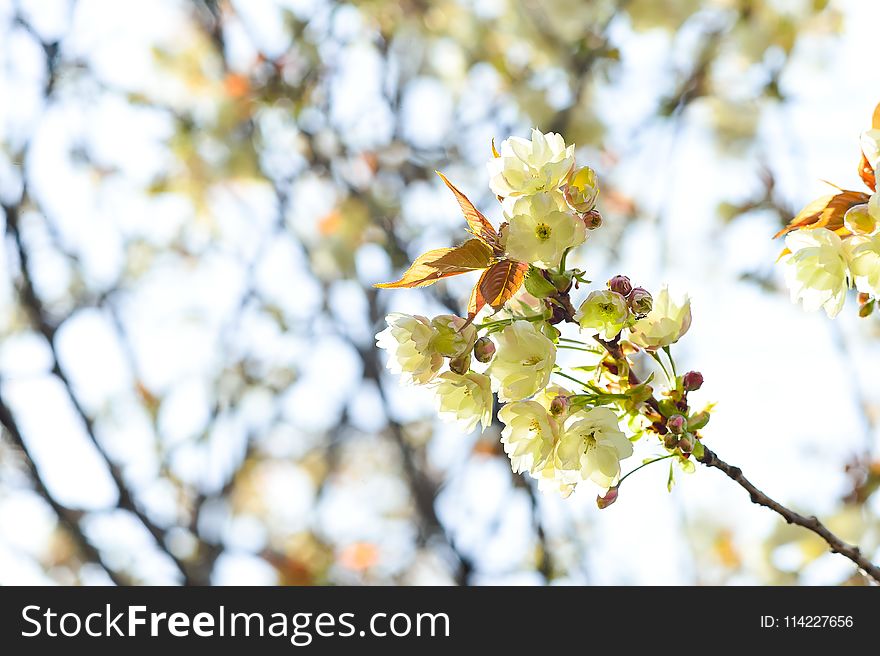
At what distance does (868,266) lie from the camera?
0.60 meters

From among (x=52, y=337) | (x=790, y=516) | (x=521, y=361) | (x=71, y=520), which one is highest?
(x=52, y=337)

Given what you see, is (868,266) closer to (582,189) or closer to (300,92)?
(582,189)

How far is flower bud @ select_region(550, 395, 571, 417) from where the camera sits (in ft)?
1.98

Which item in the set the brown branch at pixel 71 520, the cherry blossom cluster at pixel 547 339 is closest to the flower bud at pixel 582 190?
the cherry blossom cluster at pixel 547 339

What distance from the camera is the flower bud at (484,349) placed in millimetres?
598

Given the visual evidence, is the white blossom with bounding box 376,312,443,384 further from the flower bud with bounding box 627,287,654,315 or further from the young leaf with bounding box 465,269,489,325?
the flower bud with bounding box 627,287,654,315

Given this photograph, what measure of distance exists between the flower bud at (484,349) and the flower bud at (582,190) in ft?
0.41

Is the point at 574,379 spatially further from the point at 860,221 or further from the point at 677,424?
the point at 860,221

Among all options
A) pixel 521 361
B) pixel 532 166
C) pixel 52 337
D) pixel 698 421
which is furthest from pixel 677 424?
pixel 52 337

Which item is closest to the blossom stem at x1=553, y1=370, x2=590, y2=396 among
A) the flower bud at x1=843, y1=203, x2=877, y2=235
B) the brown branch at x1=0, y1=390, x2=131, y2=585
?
the flower bud at x1=843, y1=203, x2=877, y2=235

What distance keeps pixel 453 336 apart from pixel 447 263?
0.06 m

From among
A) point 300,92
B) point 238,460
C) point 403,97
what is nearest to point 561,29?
point 403,97

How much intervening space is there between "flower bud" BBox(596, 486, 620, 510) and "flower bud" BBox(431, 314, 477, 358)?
17 centimetres

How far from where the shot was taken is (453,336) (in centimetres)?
61
